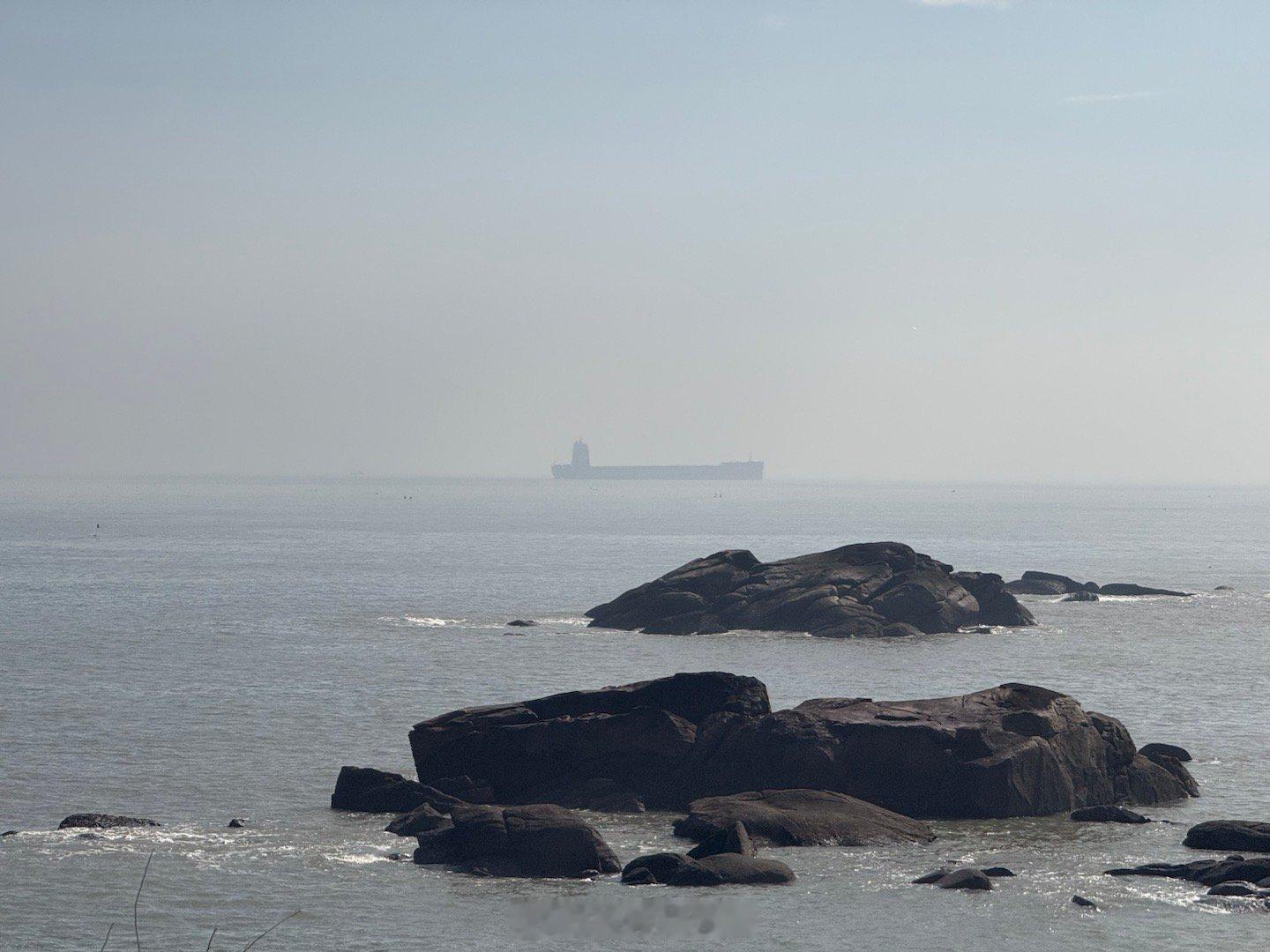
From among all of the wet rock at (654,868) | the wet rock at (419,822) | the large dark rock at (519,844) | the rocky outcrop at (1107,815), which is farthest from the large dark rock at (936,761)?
the wet rock at (654,868)

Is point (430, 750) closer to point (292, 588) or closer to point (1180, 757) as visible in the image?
point (1180, 757)

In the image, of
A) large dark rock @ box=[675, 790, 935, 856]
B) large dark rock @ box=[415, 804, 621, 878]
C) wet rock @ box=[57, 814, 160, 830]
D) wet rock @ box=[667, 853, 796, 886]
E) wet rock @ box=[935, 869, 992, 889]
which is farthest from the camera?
wet rock @ box=[57, 814, 160, 830]

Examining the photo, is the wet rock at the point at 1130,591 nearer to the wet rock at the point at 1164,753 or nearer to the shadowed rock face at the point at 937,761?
the wet rock at the point at 1164,753

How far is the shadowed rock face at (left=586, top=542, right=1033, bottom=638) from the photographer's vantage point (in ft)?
272

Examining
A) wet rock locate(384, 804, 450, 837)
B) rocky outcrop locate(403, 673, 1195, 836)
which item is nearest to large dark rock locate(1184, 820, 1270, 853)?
rocky outcrop locate(403, 673, 1195, 836)

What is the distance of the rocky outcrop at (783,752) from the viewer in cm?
3859

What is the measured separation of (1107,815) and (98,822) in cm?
2540

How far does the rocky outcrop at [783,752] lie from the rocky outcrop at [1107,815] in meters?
0.94

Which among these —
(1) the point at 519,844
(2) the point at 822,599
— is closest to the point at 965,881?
(1) the point at 519,844

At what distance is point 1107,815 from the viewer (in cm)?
3803

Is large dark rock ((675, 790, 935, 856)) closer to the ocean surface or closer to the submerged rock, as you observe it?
the submerged rock

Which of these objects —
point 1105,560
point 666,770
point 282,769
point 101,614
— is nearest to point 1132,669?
point 666,770

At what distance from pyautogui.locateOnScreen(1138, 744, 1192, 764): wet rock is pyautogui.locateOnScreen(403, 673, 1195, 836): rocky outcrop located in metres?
1.16

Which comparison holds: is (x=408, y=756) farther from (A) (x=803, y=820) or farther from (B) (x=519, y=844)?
(A) (x=803, y=820)
